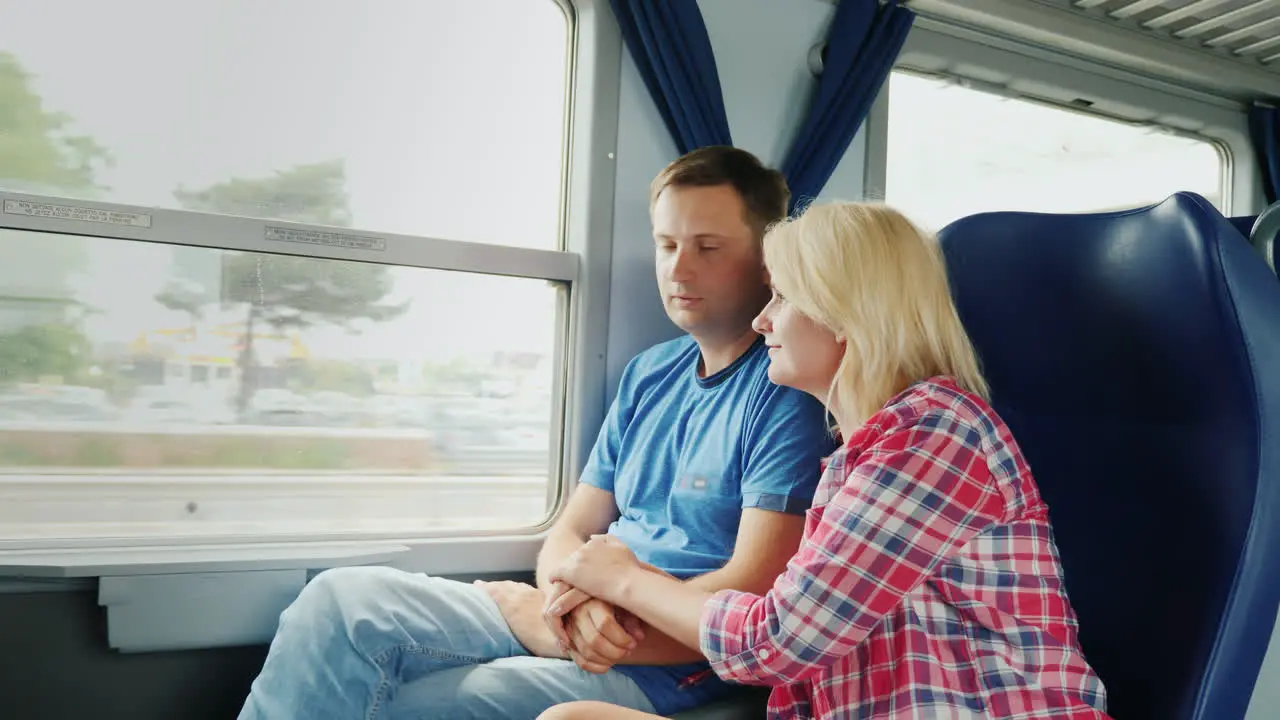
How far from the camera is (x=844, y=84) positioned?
3.39 meters

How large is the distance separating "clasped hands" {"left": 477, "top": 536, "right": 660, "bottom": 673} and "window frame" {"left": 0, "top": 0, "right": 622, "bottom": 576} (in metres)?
0.87

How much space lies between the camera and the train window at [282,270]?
2412 mm

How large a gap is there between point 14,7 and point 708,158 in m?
1.75

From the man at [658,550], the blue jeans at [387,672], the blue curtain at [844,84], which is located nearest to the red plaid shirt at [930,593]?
the man at [658,550]

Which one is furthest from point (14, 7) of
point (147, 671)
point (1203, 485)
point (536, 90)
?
point (1203, 485)

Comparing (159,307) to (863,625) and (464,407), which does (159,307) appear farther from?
(863,625)

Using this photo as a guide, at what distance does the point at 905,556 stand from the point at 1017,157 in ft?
11.0

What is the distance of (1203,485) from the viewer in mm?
1424

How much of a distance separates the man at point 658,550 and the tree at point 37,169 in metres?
1.09

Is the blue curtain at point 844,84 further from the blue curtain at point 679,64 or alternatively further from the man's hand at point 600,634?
the man's hand at point 600,634

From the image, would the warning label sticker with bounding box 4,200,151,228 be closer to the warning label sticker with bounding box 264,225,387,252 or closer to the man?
the warning label sticker with bounding box 264,225,387,252

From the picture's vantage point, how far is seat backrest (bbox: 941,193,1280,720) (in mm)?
1351

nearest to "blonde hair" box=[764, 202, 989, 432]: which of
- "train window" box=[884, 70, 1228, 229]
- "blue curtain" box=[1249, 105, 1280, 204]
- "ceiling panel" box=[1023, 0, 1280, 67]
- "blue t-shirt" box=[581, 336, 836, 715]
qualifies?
"blue t-shirt" box=[581, 336, 836, 715]

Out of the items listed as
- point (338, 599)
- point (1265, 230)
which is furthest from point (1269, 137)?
point (338, 599)
